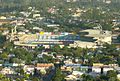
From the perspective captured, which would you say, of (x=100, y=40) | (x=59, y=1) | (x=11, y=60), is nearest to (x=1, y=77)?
(x=11, y=60)

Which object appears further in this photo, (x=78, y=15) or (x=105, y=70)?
(x=78, y=15)

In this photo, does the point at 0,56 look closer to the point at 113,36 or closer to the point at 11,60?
the point at 11,60

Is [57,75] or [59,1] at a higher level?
[57,75]

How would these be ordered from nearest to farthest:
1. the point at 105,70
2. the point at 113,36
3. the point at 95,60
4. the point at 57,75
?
1. the point at 57,75
2. the point at 105,70
3. the point at 95,60
4. the point at 113,36

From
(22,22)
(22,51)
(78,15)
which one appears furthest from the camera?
(78,15)

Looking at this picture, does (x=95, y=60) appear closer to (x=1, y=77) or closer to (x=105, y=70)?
(x=105, y=70)

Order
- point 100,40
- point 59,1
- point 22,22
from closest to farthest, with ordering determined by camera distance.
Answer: point 100,40, point 22,22, point 59,1

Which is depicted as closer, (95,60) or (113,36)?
(95,60)

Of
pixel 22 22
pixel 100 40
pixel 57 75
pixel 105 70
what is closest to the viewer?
pixel 57 75

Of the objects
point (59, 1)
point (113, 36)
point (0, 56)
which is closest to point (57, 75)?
point (0, 56)
